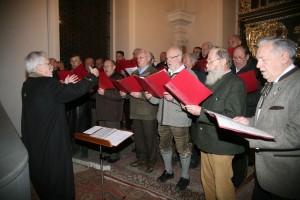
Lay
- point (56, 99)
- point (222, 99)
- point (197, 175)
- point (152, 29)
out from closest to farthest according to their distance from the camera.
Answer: point (222, 99), point (56, 99), point (197, 175), point (152, 29)

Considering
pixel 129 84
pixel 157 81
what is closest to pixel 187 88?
pixel 157 81

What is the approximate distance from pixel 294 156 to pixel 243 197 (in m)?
1.88

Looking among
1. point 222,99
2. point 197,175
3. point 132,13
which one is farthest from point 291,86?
point 132,13

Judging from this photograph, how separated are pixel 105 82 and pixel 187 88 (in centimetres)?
195

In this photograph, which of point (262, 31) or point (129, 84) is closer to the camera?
point (129, 84)

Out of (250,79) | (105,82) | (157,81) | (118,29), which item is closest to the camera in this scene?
(157,81)

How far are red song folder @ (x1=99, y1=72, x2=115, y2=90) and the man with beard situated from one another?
1.84 metres

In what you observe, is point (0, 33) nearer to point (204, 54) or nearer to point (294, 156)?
point (204, 54)

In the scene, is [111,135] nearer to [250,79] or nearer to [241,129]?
Result: [241,129]

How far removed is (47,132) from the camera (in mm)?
2678

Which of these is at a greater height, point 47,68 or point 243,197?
point 47,68

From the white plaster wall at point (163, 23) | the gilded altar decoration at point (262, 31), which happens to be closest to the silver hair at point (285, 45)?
the gilded altar decoration at point (262, 31)

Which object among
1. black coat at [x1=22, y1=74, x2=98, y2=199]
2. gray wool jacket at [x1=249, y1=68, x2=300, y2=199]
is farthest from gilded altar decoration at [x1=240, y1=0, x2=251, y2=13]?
black coat at [x1=22, y1=74, x2=98, y2=199]

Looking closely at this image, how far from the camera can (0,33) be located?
20.2 feet
